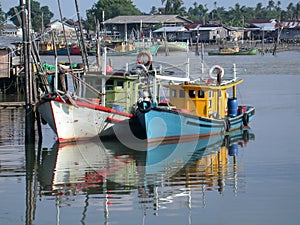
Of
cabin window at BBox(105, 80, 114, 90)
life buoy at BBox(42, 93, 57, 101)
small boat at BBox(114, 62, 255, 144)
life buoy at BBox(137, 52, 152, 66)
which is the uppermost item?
life buoy at BBox(137, 52, 152, 66)

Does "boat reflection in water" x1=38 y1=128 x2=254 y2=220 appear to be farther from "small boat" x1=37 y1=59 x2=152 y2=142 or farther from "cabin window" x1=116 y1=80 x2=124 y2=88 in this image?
"cabin window" x1=116 y1=80 x2=124 y2=88

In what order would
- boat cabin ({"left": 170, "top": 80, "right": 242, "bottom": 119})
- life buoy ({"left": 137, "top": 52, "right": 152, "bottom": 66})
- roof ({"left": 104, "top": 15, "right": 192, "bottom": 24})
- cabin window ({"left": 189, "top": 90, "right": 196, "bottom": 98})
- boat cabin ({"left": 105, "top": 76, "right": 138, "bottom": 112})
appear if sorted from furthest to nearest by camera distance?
roof ({"left": 104, "top": 15, "right": 192, "bottom": 24}), life buoy ({"left": 137, "top": 52, "right": 152, "bottom": 66}), cabin window ({"left": 189, "top": 90, "right": 196, "bottom": 98}), boat cabin ({"left": 170, "top": 80, "right": 242, "bottom": 119}), boat cabin ({"left": 105, "top": 76, "right": 138, "bottom": 112})

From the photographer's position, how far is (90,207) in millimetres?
17812

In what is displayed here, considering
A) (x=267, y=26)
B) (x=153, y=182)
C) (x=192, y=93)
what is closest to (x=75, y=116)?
(x=192, y=93)

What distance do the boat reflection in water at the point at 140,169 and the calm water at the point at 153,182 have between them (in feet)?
0.08

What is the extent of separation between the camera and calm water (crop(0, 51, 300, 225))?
17.2 m

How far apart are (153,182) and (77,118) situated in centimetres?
625

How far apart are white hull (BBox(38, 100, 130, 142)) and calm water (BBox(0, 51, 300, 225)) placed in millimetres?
413

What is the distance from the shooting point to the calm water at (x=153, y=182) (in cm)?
1720

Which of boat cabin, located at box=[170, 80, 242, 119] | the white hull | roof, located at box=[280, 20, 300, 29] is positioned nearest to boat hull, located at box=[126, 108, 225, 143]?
boat cabin, located at box=[170, 80, 242, 119]

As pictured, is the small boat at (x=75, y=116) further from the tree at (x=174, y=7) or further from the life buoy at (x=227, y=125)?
the tree at (x=174, y=7)

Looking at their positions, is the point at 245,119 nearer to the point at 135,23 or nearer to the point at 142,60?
the point at 142,60

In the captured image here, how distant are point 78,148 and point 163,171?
450 centimetres

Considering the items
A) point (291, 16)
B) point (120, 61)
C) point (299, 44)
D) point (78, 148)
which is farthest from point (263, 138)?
point (291, 16)
